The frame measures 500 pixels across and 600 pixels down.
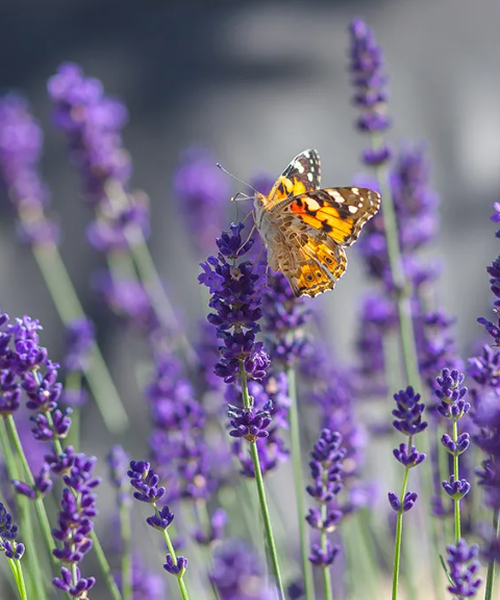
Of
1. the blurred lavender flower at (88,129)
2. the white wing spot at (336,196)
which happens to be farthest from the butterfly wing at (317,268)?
the blurred lavender flower at (88,129)

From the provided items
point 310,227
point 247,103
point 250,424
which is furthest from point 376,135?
point 247,103

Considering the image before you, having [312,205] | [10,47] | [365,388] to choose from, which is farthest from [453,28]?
[312,205]

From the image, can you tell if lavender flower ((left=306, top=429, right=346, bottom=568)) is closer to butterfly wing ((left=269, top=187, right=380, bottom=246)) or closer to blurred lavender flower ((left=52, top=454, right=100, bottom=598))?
blurred lavender flower ((left=52, top=454, right=100, bottom=598))

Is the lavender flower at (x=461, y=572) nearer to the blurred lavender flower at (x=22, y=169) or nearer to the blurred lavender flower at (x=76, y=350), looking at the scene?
the blurred lavender flower at (x=76, y=350)

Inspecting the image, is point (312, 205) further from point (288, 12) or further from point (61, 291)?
point (288, 12)

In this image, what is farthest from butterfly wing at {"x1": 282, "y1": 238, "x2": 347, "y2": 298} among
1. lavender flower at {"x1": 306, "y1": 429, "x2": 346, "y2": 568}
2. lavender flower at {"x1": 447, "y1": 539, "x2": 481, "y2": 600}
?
lavender flower at {"x1": 447, "y1": 539, "x2": 481, "y2": 600}

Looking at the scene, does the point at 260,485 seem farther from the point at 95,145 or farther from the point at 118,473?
the point at 95,145
